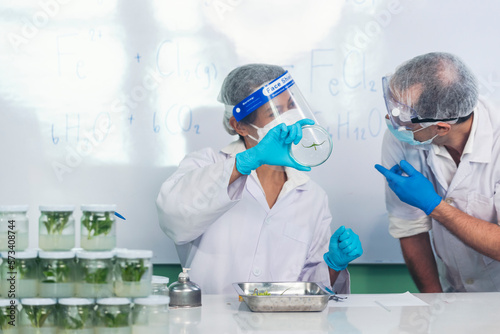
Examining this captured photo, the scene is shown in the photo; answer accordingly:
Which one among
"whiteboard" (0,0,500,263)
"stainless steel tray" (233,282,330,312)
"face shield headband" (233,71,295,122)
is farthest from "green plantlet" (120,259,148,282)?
"whiteboard" (0,0,500,263)

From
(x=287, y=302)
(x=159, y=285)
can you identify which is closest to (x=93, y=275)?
(x=159, y=285)

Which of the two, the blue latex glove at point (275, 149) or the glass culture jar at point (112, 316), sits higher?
the blue latex glove at point (275, 149)

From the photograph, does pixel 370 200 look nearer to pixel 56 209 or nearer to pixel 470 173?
pixel 470 173

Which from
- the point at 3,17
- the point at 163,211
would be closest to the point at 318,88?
the point at 163,211

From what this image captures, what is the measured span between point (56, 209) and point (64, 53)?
1.22 metres

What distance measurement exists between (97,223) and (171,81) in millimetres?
1191

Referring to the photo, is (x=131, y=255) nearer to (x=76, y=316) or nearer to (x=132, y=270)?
(x=132, y=270)

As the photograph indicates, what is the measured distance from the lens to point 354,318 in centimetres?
151

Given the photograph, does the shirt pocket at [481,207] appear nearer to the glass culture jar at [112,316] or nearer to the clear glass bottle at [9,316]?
the glass culture jar at [112,316]

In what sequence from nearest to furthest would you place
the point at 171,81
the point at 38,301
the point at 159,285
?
the point at 38,301 < the point at 159,285 < the point at 171,81

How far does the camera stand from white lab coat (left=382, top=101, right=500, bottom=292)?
2002mm

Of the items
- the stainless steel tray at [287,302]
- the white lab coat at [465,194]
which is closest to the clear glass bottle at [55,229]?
the stainless steel tray at [287,302]

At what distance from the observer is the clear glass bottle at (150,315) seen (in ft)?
3.79

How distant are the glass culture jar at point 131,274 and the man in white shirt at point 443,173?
1050mm
